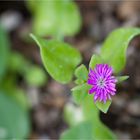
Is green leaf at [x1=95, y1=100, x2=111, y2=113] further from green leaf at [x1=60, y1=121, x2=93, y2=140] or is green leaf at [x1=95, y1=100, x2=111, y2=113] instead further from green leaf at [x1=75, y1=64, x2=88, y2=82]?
green leaf at [x1=60, y1=121, x2=93, y2=140]

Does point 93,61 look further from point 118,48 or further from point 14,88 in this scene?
point 14,88

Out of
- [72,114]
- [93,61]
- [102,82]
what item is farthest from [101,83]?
[72,114]

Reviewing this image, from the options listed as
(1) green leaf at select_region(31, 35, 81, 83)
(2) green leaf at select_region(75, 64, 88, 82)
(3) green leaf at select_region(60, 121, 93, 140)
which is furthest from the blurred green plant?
(2) green leaf at select_region(75, 64, 88, 82)

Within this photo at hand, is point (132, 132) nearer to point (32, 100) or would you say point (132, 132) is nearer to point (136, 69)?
point (136, 69)

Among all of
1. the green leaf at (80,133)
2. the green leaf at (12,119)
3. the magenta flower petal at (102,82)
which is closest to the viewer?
the magenta flower petal at (102,82)

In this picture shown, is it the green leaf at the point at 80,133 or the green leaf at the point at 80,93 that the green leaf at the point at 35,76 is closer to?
the green leaf at the point at 80,133

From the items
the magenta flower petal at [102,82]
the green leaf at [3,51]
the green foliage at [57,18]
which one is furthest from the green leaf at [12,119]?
the magenta flower petal at [102,82]

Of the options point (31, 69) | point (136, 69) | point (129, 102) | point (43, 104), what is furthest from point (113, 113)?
point (31, 69)

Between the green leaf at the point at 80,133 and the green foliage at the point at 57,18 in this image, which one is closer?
the green leaf at the point at 80,133
